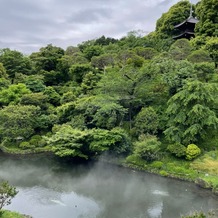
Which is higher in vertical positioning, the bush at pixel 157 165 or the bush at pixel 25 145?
the bush at pixel 25 145

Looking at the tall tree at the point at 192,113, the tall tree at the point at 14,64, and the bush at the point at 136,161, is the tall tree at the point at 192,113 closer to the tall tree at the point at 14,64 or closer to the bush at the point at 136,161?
the bush at the point at 136,161

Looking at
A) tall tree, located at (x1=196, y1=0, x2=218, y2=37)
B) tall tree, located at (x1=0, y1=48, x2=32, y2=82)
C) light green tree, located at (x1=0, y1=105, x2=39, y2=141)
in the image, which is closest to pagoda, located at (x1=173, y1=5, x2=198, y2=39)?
tall tree, located at (x1=196, y1=0, x2=218, y2=37)

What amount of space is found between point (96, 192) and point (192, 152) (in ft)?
31.7

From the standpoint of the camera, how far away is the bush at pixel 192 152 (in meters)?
26.3

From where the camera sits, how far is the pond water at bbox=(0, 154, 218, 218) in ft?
63.4

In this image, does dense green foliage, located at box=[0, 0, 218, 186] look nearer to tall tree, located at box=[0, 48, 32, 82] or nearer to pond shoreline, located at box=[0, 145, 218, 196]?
pond shoreline, located at box=[0, 145, 218, 196]

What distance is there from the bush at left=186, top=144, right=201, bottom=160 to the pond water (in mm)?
2990

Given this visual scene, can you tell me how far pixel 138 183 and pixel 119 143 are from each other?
5563mm

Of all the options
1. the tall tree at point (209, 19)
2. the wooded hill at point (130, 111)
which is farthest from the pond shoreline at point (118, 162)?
the tall tree at point (209, 19)

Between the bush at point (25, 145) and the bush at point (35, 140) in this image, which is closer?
the bush at point (25, 145)

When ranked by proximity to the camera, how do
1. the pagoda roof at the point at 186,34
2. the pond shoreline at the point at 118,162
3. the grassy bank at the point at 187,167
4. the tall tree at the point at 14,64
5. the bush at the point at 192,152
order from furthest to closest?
the pagoda roof at the point at 186,34 → the tall tree at the point at 14,64 → the bush at the point at 192,152 → the grassy bank at the point at 187,167 → the pond shoreline at the point at 118,162

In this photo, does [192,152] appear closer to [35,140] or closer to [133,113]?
[133,113]

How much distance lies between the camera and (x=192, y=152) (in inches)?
1033

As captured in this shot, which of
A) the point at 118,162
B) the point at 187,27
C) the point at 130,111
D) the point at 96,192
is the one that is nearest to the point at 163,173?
the point at 118,162
